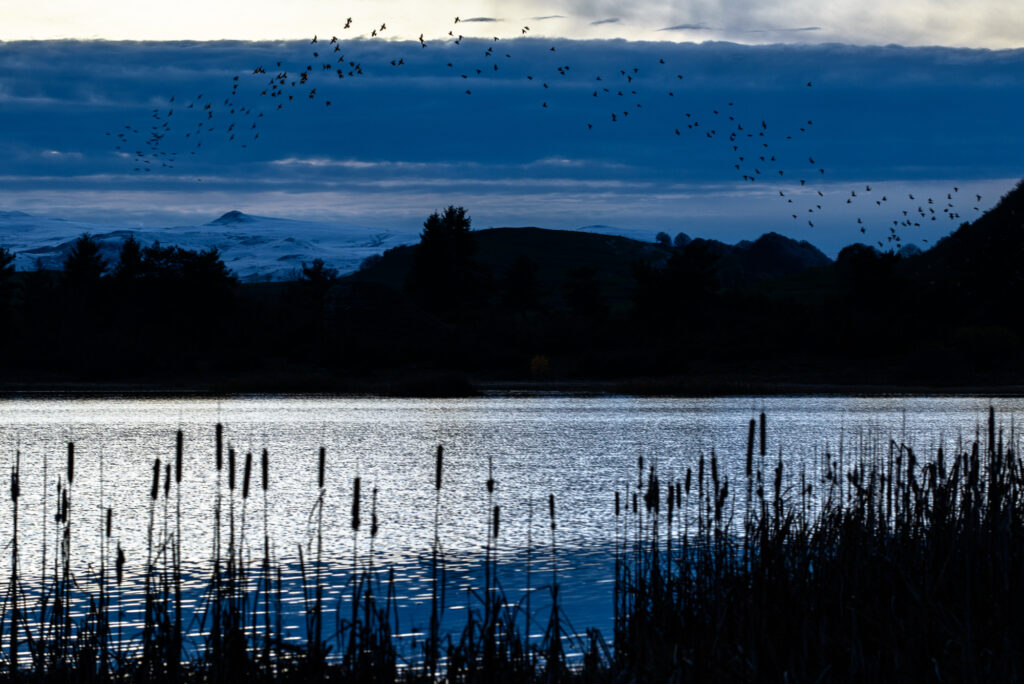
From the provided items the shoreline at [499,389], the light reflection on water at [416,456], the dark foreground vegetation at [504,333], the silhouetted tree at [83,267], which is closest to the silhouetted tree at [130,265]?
the dark foreground vegetation at [504,333]

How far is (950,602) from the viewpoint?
25.9 ft

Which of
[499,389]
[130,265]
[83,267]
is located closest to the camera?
[499,389]

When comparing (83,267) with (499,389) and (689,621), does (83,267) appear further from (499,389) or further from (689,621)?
(689,621)

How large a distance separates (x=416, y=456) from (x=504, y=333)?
1418 inches

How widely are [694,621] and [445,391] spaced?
39507 millimetres

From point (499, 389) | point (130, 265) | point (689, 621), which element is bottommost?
point (689, 621)

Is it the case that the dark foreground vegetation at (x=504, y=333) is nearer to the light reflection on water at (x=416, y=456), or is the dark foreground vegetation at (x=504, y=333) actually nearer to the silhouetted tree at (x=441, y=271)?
the silhouetted tree at (x=441, y=271)

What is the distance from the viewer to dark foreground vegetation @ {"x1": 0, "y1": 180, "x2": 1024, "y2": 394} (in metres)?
51.6

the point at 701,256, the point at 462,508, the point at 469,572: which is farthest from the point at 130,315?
the point at 469,572

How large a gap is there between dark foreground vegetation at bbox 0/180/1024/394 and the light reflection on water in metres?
7.95

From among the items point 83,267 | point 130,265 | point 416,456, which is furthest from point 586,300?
point 416,456

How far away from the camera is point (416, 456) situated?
2364 centimetres

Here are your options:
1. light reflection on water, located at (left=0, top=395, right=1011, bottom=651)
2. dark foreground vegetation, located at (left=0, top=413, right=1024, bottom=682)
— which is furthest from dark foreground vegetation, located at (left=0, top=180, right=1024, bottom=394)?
dark foreground vegetation, located at (left=0, top=413, right=1024, bottom=682)

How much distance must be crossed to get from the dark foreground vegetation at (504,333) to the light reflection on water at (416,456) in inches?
313
